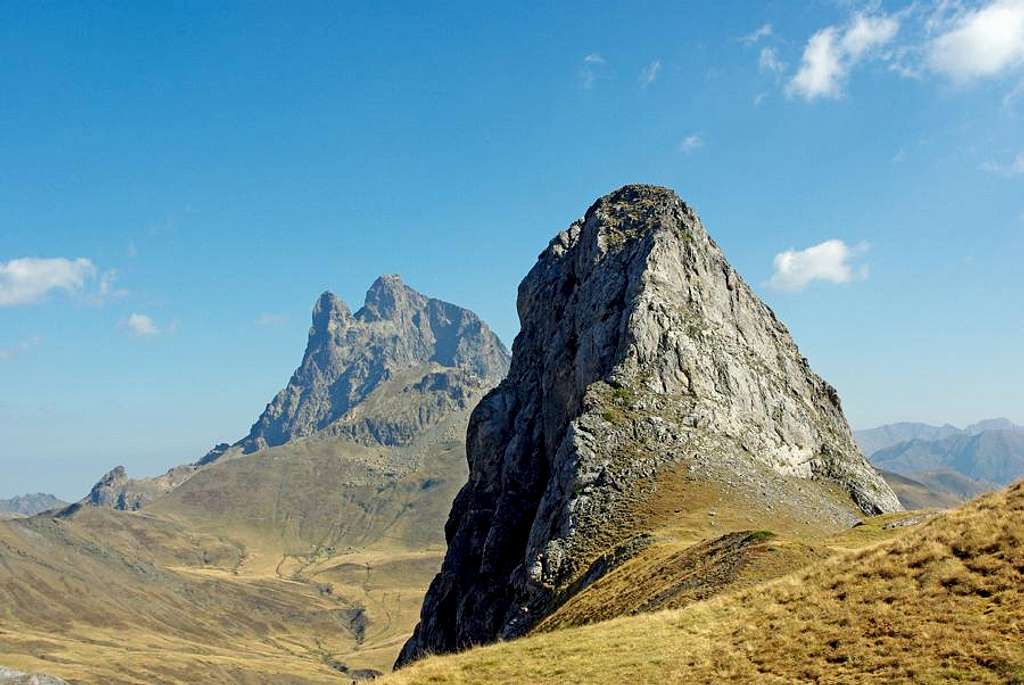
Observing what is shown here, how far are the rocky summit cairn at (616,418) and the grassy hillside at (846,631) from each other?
1260 inches

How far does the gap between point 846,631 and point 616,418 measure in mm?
61094

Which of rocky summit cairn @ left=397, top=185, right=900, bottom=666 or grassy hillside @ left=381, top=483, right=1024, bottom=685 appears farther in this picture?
rocky summit cairn @ left=397, top=185, right=900, bottom=666

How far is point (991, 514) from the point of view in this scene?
96.7ft

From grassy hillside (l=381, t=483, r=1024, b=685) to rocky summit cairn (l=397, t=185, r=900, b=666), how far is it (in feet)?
105

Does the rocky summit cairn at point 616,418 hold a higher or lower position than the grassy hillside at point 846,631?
higher

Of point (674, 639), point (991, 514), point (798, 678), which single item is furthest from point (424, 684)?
point (991, 514)

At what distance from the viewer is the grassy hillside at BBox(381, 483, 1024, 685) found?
75.5 feet

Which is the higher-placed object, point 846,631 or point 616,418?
point 616,418

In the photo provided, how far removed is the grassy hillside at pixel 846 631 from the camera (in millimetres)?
23016

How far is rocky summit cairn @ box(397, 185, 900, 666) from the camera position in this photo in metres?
77.9

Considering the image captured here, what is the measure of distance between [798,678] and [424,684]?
14698 millimetres

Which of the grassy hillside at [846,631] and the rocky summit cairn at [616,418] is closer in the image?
the grassy hillside at [846,631]

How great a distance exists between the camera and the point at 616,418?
87.2 m

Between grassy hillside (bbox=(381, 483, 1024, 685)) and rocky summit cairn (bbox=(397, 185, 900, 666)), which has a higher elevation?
rocky summit cairn (bbox=(397, 185, 900, 666))
